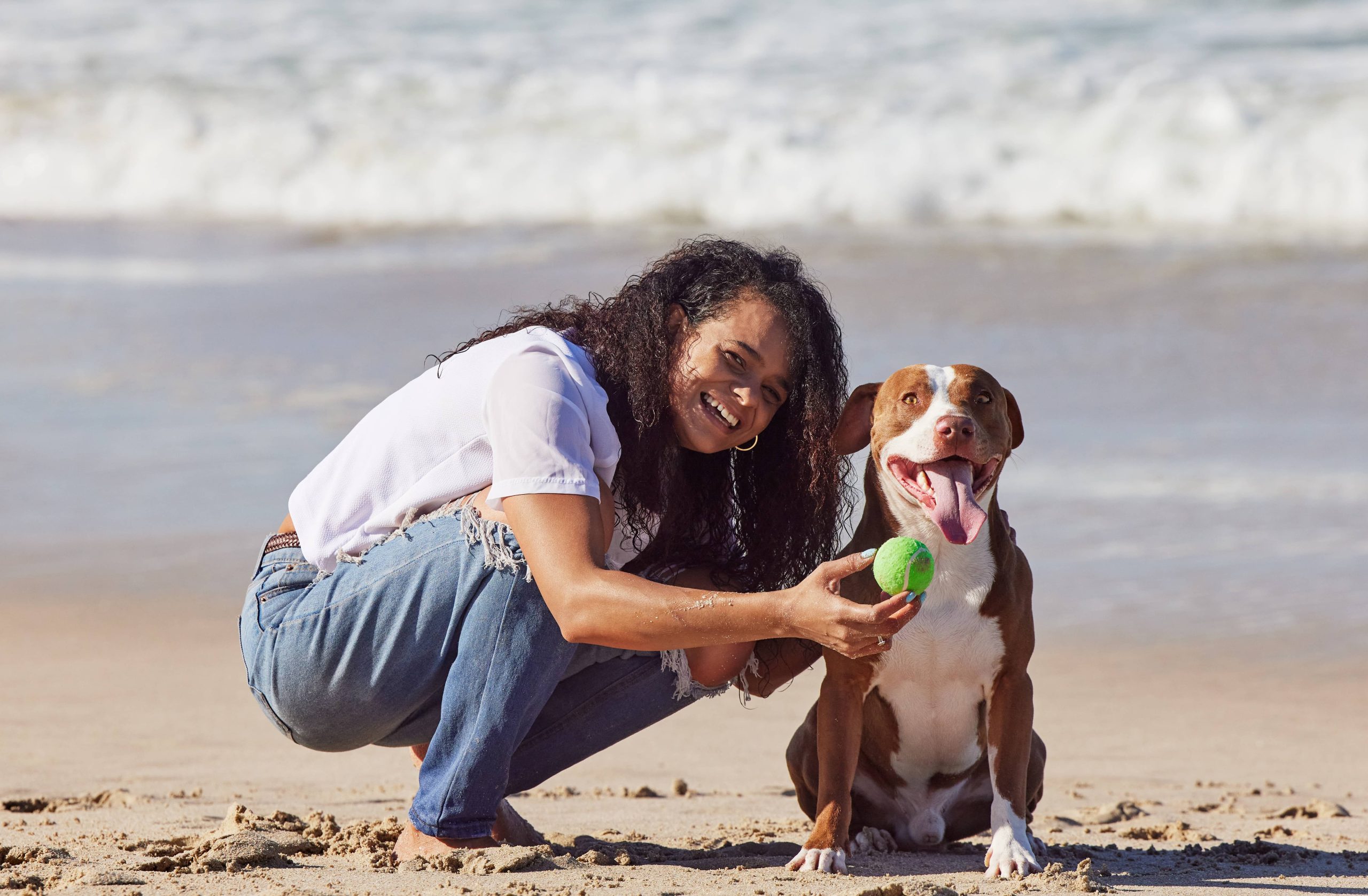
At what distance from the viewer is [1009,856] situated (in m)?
3.35

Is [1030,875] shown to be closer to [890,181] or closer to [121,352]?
[121,352]

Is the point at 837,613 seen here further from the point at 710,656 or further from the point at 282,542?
the point at 282,542

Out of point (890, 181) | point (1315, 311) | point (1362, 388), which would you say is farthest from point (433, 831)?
point (890, 181)

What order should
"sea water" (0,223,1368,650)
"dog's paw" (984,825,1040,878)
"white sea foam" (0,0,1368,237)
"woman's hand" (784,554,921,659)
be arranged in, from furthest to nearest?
"white sea foam" (0,0,1368,237) → "sea water" (0,223,1368,650) → "dog's paw" (984,825,1040,878) → "woman's hand" (784,554,921,659)

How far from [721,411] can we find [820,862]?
3.22 ft

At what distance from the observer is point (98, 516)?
6465mm

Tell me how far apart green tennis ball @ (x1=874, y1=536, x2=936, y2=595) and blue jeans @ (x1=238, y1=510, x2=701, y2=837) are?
0.67m

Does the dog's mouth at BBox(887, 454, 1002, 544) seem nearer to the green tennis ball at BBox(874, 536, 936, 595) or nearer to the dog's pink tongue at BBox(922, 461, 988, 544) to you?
the dog's pink tongue at BBox(922, 461, 988, 544)

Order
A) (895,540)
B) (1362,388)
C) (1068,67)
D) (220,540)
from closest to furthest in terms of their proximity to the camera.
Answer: (895,540), (220,540), (1362,388), (1068,67)

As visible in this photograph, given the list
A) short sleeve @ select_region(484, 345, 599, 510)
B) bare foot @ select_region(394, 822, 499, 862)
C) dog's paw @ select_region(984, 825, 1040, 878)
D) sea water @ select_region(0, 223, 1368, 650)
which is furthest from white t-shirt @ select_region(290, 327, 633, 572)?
sea water @ select_region(0, 223, 1368, 650)

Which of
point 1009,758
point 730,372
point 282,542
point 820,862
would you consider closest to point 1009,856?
point 1009,758

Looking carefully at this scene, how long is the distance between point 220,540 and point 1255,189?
9157 mm

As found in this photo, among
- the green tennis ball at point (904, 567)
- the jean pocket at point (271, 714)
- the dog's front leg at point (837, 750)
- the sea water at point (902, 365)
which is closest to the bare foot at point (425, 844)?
the jean pocket at point (271, 714)

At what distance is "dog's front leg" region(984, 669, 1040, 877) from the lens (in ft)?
11.1
